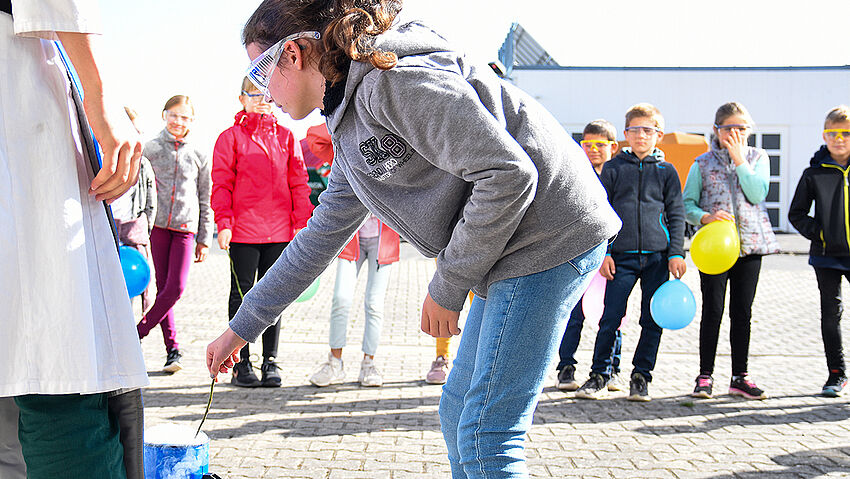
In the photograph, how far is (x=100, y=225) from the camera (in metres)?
2.07

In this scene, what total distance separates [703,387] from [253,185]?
339 centimetres

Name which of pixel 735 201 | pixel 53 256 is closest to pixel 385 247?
pixel 735 201

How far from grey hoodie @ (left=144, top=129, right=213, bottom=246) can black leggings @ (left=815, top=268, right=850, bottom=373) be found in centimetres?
454

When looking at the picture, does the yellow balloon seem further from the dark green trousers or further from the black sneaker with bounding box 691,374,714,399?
the dark green trousers

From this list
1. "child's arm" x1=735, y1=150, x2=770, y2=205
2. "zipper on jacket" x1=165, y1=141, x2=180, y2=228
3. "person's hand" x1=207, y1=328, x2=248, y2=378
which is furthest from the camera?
"zipper on jacket" x1=165, y1=141, x2=180, y2=228

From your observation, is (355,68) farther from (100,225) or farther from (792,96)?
(792,96)

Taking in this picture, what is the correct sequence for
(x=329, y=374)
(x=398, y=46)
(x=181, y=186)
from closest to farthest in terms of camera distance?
(x=398, y=46) → (x=329, y=374) → (x=181, y=186)

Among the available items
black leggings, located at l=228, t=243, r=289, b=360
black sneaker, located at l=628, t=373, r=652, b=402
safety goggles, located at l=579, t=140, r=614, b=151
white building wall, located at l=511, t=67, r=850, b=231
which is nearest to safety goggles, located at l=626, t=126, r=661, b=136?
safety goggles, located at l=579, t=140, r=614, b=151

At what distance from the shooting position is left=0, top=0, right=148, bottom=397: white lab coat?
1889 millimetres

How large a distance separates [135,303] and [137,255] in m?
1.15

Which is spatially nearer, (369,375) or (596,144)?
(369,375)

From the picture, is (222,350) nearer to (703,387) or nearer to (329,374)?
(329,374)

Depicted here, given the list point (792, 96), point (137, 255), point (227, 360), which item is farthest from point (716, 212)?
point (792, 96)

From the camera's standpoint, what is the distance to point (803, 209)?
6129mm
